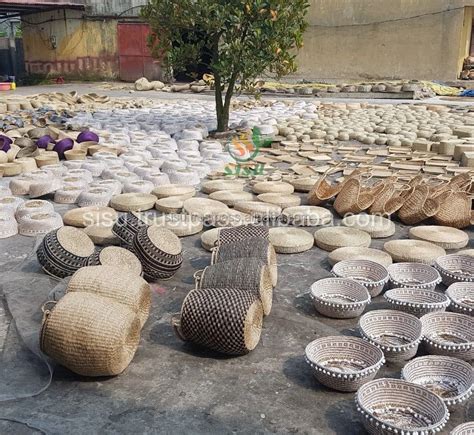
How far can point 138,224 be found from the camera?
359cm

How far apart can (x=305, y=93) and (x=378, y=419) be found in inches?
545

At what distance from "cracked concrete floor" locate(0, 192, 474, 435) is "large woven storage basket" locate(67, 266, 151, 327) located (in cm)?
21

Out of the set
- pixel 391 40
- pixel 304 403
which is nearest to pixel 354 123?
pixel 304 403

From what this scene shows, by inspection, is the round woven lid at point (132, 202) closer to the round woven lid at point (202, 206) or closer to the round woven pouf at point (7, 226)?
the round woven lid at point (202, 206)

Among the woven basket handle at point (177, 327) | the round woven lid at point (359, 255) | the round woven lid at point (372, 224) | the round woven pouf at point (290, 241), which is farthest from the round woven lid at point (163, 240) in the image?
the round woven lid at point (372, 224)

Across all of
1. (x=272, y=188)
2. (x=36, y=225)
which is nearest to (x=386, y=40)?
(x=272, y=188)

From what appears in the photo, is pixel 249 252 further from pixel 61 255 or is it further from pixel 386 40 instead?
pixel 386 40

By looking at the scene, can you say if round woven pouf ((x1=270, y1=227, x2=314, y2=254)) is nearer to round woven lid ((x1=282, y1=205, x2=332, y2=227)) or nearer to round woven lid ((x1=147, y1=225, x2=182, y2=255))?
round woven lid ((x1=282, y1=205, x2=332, y2=227))

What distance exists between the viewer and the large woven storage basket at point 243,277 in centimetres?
285

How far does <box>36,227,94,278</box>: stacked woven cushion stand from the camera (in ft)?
10.9

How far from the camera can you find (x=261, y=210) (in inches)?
182

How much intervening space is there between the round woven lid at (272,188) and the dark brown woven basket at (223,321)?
2.68 m

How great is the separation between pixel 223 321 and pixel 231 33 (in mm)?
5595

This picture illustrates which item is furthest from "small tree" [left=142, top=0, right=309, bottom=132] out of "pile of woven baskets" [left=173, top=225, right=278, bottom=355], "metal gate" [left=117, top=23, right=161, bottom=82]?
"metal gate" [left=117, top=23, right=161, bottom=82]
